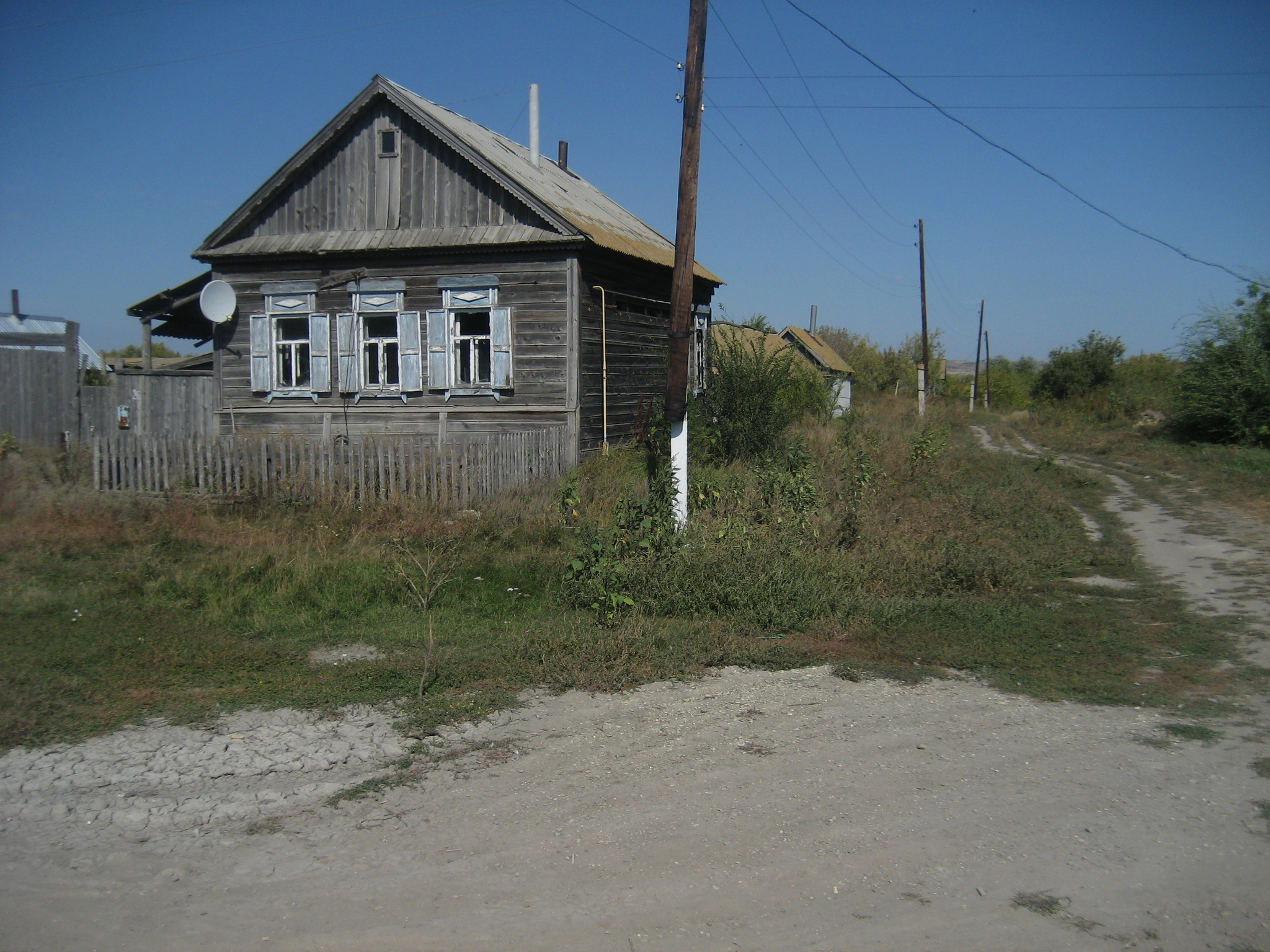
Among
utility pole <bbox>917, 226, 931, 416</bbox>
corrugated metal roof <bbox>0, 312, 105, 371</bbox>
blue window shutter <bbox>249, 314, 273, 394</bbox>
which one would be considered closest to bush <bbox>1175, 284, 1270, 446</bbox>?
utility pole <bbox>917, 226, 931, 416</bbox>

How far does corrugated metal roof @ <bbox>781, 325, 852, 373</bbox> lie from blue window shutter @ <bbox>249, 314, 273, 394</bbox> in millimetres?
28094

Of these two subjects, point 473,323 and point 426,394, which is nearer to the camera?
point 426,394

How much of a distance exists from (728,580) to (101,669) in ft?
15.2

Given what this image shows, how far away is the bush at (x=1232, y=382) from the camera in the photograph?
2148 cm

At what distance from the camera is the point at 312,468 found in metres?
11.3

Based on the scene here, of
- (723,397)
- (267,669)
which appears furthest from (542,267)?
(267,669)

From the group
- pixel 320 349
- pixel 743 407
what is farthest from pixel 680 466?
pixel 320 349

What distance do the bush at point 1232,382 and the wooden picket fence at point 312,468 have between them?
62.2 feet

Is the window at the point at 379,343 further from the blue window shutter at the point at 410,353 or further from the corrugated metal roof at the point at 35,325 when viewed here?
the corrugated metal roof at the point at 35,325

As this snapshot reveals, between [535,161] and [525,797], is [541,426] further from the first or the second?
[525,797]

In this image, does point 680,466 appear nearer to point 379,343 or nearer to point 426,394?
point 426,394

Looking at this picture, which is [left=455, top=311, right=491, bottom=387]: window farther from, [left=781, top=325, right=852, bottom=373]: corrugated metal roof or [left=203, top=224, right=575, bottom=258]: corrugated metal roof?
[left=781, top=325, right=852, bottom=373]: corrugated metal roof

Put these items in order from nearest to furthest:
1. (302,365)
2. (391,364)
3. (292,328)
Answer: (391,364), (292,328), (302,365)

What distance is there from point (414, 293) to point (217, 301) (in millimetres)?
3612
